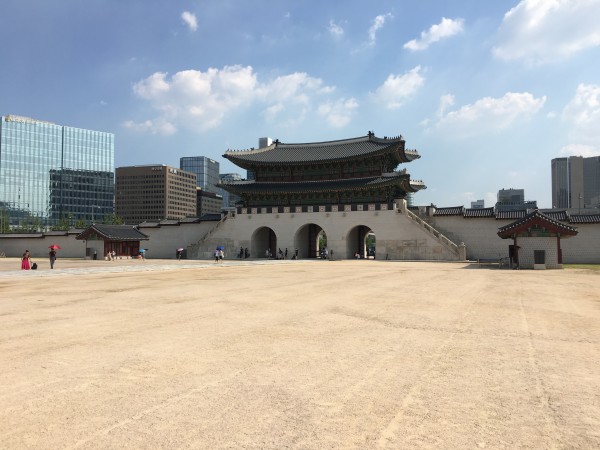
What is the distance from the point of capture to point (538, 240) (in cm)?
3097

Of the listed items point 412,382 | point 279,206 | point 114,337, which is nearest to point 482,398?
point 412,382

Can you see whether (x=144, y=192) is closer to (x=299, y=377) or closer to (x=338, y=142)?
(x=338, y=142)

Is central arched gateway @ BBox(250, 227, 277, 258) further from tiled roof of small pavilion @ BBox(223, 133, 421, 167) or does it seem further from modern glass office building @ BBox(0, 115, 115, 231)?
modern glass office building @ BBox(0, 115, 115, 231)

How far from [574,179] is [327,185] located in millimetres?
147175

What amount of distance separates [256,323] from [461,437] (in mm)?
6145

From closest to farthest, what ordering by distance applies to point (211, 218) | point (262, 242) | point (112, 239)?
point (112, 239) → point (262, 242) → point (211, 218)

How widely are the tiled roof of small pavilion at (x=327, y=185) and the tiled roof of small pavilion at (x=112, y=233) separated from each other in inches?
527

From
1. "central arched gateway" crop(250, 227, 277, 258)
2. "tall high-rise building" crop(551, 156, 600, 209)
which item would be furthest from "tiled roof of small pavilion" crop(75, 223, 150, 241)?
"tall high-rise building" crop(551, 156, 600, 209)

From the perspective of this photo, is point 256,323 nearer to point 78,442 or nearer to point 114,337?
point 114,337

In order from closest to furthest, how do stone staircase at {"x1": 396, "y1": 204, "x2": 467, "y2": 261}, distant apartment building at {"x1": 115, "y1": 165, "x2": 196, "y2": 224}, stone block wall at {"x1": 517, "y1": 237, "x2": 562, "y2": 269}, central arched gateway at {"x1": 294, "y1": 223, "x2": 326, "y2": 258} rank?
stone block wall at {"x1": 517, "y1": 237, "x2": 562, "y2": 269}, stone staircase at {"x1": 396, "y1": 204, "x2": 467, "y2": 261}, central arched gateway at {"x1": 294, "y1": 223, "x2": 326, "y2": 258}, distant apartment building at {"x1": 115, "y1": 165, "x2": 196, "y2": 224}

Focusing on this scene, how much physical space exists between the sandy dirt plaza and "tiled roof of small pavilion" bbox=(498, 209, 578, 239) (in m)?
22.1

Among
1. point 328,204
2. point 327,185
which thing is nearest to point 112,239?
point 328,204

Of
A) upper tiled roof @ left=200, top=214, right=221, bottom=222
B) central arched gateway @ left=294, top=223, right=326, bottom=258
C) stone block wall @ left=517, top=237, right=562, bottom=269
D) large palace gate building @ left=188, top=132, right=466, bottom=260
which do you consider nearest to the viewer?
stone block wall @ left=517, top=237, right=562, bottom=269

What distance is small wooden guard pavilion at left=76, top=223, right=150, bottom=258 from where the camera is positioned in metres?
50.1
